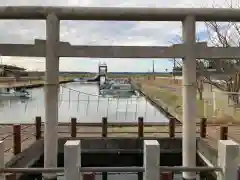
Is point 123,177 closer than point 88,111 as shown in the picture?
Yes

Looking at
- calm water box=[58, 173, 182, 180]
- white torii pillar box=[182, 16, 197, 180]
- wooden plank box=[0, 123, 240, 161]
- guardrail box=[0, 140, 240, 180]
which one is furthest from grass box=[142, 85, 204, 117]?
guardrail box=[0, 140, 240, 180]

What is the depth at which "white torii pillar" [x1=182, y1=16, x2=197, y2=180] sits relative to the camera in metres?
9.04

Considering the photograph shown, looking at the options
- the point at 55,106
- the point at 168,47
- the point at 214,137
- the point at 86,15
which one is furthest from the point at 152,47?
the point at 214,137

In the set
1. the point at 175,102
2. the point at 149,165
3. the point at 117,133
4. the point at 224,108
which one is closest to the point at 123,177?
the point at 117,133

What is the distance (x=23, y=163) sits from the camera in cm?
965

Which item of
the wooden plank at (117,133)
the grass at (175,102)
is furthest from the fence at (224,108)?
the wooden plank at (117,133)

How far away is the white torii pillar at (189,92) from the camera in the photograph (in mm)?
9038

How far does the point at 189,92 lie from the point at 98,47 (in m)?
2.80

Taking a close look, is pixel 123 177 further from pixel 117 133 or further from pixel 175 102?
pixel 175 102

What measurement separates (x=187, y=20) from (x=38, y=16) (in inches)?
159

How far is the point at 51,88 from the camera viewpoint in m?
9.00

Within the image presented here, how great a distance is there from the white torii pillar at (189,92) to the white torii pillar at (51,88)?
3.52 metres

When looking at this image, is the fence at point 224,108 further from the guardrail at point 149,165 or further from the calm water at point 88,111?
the guardrail at point 149,165

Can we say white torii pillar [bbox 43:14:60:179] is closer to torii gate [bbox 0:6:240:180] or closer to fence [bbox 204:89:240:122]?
torii gate [bbox 0:6:240:180]
